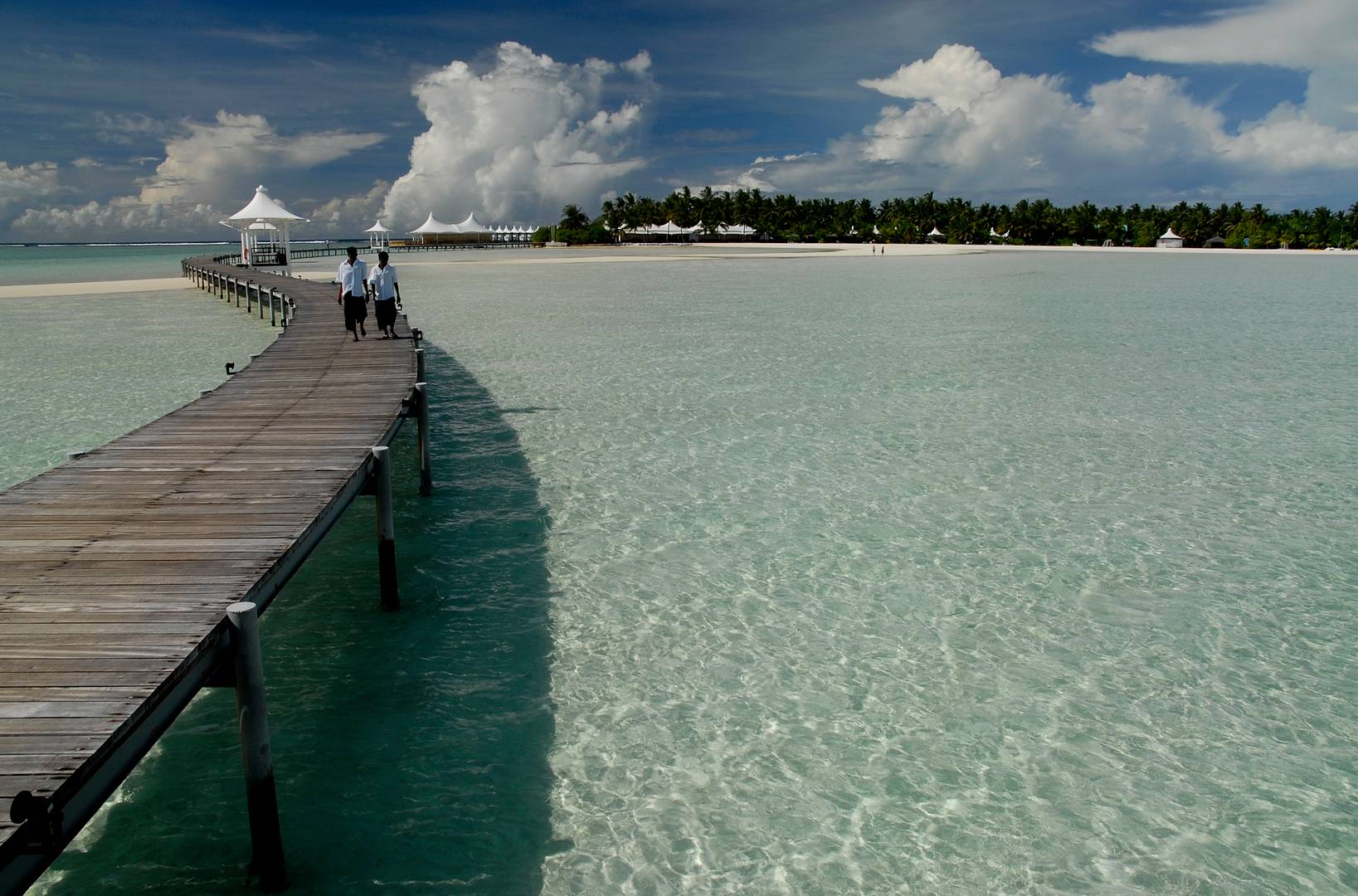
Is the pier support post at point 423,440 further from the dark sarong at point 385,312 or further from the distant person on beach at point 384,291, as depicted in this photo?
the dark sarong at point 385,312

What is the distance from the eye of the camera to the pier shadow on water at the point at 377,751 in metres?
4.51

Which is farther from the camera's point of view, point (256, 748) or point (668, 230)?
point (668, 230)

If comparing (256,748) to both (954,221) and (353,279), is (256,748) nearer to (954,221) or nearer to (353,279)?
(353,279)

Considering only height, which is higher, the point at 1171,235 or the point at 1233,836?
the point at 1171,235

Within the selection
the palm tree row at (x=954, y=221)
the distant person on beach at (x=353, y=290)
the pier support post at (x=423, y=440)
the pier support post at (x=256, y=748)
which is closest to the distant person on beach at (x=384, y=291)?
the distant person on beach at (x=353, y=290)

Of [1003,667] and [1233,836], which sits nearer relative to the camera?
[1233,836]

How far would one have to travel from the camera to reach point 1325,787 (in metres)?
5.11

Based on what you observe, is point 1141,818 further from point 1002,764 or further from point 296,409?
point 296,409

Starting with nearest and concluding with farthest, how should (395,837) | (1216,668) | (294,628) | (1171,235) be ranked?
1. (395,837)
2. (1216,668)
3. (294,628)
4. (1171,235)

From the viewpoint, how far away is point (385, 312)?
49.8ft

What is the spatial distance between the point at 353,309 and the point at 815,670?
1114cm

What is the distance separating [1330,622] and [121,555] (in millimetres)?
8251

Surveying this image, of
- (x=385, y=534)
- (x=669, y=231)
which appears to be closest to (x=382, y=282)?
(x=385, y=534)

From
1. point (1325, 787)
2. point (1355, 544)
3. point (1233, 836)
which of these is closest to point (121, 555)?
point (1233, 836)
